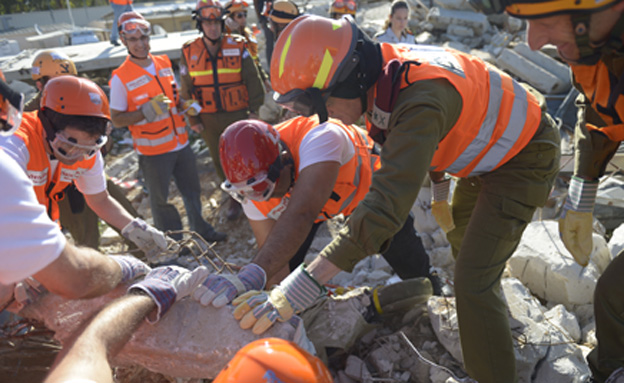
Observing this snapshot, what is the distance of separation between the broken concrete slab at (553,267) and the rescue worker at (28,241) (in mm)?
3175

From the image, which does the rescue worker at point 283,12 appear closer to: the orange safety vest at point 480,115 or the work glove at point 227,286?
the orange safety vest at point 480,115

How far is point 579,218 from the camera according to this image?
2615mm

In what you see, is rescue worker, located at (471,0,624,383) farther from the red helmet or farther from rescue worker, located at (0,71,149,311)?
rescue worker, located at (0,71,149,311)

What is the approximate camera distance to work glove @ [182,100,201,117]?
17.4ft

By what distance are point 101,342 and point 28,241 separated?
52cm

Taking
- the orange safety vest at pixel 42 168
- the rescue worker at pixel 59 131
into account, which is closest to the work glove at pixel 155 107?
the orange safety vest at pixel 42 168

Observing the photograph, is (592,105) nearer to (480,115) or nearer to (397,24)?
(480,115)

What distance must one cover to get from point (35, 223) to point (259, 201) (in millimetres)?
1649

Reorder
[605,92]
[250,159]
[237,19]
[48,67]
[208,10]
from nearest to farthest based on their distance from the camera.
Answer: [605,92] → [250,159] → [48,67] → [208,10] → [237,19]

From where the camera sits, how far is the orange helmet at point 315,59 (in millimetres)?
2170

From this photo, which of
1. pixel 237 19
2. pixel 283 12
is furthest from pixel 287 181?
pixel 237 19

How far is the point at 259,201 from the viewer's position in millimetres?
3051

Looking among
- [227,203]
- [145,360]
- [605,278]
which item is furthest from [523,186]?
[227,203]

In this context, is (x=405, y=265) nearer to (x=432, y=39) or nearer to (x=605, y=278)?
(x=605, y=278)
